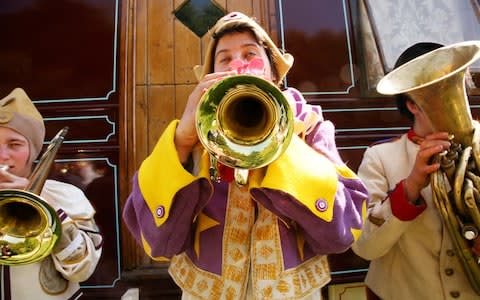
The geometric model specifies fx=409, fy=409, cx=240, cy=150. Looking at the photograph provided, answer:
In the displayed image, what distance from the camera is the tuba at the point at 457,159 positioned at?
1692 mm

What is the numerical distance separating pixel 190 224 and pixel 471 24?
3386 mm

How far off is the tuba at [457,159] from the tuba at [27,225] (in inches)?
65.3

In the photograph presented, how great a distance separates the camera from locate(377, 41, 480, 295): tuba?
5.55 ft

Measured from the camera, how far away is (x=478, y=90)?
3490 millimetres

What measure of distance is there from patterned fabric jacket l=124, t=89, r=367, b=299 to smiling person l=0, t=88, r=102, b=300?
0.71 meters

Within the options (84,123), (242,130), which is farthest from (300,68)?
(242,130)

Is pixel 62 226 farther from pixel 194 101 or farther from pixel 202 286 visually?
pixel 194 101

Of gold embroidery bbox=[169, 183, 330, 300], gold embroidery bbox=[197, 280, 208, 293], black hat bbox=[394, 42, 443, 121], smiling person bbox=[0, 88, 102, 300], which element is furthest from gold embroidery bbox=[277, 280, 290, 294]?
black hat bbox=[394, 42, 443, 121]

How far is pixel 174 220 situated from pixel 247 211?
0.93ft

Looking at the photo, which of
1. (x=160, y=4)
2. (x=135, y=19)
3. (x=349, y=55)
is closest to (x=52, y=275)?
(x=135, y=19)

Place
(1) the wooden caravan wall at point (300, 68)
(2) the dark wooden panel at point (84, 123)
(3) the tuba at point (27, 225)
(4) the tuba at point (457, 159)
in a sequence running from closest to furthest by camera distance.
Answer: (4) the tuba at point (457, 159)
(3) the tuba at point (27, 225)
(2) the dark wooden panel at point (84, 123)
(1) the wooden caravan wall at point (300, 68)

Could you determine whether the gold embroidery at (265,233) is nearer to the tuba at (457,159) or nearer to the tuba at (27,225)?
the tuba at (457,159)

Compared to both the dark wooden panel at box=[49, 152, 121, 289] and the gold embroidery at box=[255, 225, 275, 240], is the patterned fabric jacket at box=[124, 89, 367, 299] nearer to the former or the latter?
the gold embroidery at box=[255, 225, 275, 240]

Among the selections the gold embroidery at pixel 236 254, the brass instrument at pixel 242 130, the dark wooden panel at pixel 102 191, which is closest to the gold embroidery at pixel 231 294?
the gold embroidery at pixel 236 254
